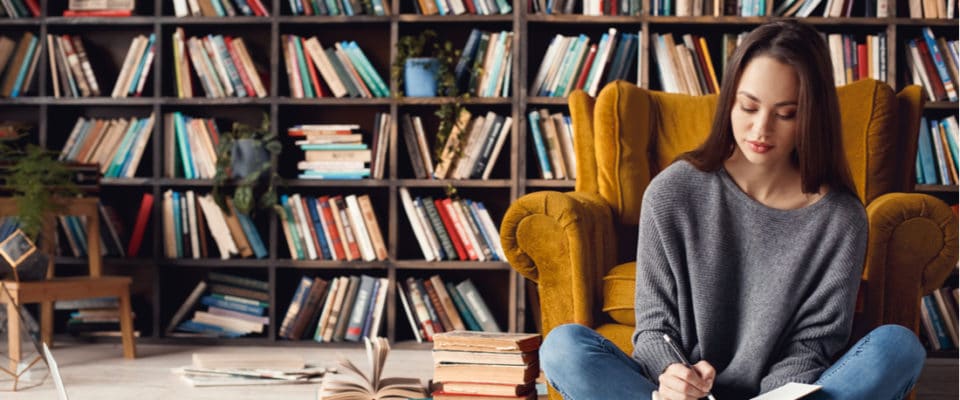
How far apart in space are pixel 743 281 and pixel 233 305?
2.36 meters

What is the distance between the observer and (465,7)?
11.3ft

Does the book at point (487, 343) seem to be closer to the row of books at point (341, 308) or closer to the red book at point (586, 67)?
the row of books at point (341, 308)

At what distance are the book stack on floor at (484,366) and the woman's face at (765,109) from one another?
624mm

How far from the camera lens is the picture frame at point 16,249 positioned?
2834 mm

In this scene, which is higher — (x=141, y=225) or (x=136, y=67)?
(x=136, y=67)

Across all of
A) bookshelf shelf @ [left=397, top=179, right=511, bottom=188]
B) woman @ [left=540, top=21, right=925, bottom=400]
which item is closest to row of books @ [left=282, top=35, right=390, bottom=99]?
bookshelf shelf @ [left=397, top=179, right=511, bottom=188]

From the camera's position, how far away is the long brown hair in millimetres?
1578

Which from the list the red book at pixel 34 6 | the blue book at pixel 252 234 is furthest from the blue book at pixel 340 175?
the red book at pixel 34 6

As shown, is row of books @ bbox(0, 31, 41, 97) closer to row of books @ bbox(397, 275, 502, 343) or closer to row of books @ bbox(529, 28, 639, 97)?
row of books @ bbox(397, 275, 502, 343)

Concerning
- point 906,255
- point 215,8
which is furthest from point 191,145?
point 906,255

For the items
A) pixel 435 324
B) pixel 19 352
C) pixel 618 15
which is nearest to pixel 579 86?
pixel 618 15

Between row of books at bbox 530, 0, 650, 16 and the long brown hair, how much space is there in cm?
175

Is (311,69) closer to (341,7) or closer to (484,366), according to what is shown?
(341,7)

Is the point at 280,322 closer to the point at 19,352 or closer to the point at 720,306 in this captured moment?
the point at 19,352
